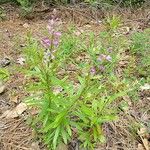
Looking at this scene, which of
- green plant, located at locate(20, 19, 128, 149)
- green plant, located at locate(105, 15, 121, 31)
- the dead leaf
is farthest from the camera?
green plant, located at locate(105, 15, 121, 31)

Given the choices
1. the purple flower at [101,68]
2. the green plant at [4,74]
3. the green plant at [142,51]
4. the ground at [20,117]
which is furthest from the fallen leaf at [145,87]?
the green plant at [4,74]

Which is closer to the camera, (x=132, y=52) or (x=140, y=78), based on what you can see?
(x=140, y=78)

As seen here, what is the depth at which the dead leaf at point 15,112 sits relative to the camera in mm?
2615

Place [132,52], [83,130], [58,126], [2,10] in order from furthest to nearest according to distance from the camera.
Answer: [2,10] < [132,52] < [83,130] < [58,126]

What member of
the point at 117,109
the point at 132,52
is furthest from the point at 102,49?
the point at 117,109

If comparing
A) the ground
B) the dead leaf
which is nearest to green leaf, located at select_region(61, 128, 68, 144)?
the ground

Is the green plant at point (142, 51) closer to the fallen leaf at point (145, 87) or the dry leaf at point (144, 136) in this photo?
the fallen leaf at point (145, 87)

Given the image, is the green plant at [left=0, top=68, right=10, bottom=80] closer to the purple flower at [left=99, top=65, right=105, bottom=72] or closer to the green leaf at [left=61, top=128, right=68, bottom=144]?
the purple flower at [left=99, top=65, right=105, bottom=72]

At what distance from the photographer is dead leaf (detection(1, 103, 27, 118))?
2615mm

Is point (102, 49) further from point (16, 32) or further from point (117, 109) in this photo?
point (16, 32)

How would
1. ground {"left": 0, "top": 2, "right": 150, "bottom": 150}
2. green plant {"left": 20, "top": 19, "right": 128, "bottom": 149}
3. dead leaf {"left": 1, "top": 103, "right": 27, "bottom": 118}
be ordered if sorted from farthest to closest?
dead leaf {"left": 1, "top": 103, "right": 27, "bottom": 118}
ground {"left": 0, "top": 2, "right": 150, "bottom": 150}
green plant {"left": 20, "top": 19, "right": 128, "bottom": 149}

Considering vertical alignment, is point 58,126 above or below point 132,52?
above

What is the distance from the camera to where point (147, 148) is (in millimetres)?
2457

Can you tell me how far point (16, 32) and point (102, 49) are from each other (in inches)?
45.4
